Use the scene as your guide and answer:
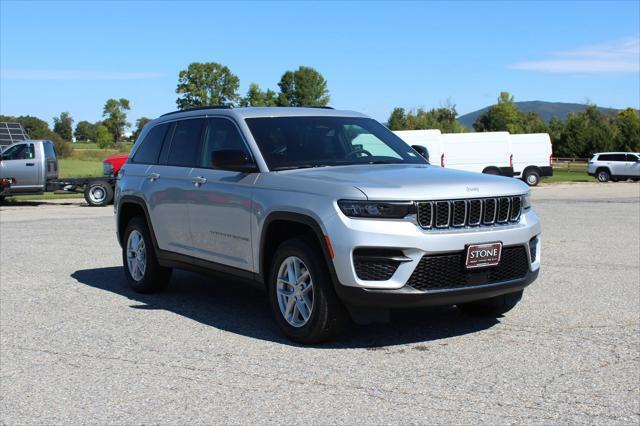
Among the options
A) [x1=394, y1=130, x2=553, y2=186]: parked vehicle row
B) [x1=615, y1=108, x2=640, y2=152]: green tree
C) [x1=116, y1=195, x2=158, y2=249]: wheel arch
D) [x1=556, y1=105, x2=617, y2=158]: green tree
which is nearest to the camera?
[x1=116, y1=195, x2=158, y2=249]: wheel arch

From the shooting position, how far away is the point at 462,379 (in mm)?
5062

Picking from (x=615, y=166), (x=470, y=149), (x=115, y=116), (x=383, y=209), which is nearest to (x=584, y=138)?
(x=615, y=166)

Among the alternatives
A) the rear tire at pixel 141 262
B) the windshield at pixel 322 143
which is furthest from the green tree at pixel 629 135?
the windshield at pixel 322 143

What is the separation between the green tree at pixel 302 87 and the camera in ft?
430

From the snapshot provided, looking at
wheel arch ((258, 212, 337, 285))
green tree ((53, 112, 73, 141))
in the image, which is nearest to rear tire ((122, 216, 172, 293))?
wheel arch ((258, 212, 337, 285))

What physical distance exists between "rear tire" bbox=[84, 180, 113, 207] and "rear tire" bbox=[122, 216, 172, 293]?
1655 cm

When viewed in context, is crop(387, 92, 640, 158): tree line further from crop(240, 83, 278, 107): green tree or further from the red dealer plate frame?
the red dealer plate frame

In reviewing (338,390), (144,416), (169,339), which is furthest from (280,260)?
(144,416)

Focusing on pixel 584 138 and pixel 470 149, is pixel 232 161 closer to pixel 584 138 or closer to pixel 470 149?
pixel 470 149

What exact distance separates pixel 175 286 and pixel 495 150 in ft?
95.3

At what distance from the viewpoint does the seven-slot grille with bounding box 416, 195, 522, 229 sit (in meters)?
5.60

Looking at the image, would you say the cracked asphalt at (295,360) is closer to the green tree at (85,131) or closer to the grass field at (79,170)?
the grass field at (79,170)

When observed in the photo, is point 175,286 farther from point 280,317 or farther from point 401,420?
point 401,420

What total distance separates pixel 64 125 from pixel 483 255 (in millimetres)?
177412
